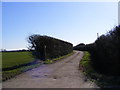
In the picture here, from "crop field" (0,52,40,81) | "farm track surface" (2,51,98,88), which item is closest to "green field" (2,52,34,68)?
"crop field" (0,52,40,81)

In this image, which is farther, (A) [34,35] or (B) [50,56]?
(B) [50,56]

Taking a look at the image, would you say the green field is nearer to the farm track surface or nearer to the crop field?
the crop field

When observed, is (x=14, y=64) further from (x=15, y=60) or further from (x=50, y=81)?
(x=50, y=81)

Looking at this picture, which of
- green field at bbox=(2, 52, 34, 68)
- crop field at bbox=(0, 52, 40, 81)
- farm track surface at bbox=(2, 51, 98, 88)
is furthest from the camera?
green field at bbox=(2, 52, 34, 68)

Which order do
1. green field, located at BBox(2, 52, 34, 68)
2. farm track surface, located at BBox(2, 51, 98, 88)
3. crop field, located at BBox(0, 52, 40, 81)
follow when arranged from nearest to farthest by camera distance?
1. farm track surface, located at BBox(2, 51, 98, 88)
2. crop field, located at BBox(0, 52, 40, 81)
3. green field, located at BBox(2, 52, 34, 68)

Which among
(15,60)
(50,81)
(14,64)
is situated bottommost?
(15,60)

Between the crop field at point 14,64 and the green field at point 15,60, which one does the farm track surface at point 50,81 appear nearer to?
the crop field at point 14,64

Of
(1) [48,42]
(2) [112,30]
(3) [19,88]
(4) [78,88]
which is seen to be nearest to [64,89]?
(4) [78,88]

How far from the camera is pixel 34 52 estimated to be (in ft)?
76.1

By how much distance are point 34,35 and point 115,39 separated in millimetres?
14747

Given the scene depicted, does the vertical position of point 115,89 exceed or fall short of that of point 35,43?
it falls short

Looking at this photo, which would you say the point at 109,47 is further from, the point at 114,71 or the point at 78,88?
the point at 78,88

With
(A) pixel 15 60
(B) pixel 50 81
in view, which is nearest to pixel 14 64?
(A) pixel 15 60

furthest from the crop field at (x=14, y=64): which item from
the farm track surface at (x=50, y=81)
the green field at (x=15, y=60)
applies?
the farm track surface at (x=50, y=81)
